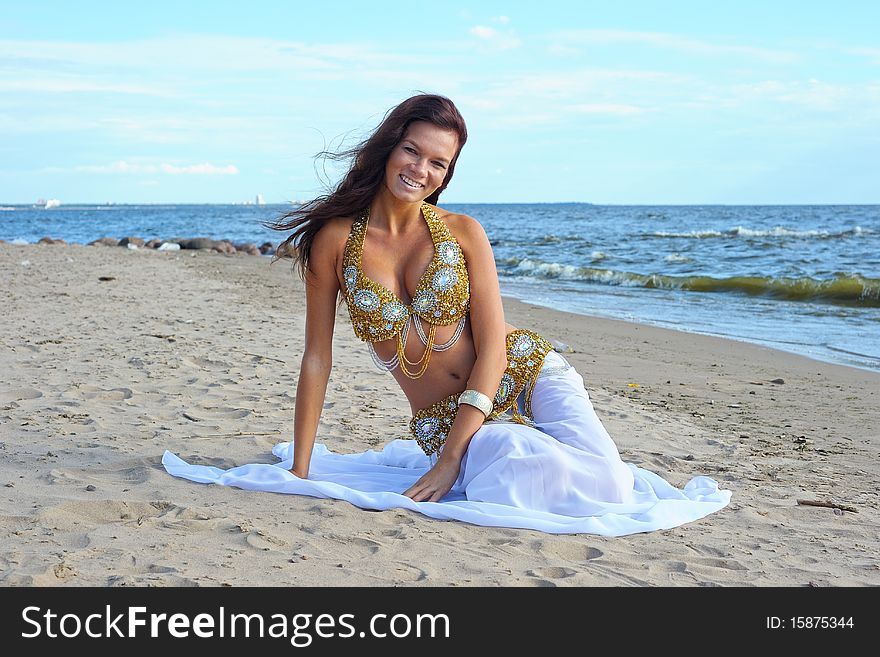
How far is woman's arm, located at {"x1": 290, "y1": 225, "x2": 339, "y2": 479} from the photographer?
4.03 m

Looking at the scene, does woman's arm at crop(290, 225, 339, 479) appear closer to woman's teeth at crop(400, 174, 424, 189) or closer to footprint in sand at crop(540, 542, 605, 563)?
woman's teeth at crop(400, 174, 424, 189)

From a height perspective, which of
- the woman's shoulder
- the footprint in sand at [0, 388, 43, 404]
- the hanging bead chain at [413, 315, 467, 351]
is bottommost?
the footprint in sand at [0, 388, 43, 404]

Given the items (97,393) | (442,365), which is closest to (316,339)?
(442,365)

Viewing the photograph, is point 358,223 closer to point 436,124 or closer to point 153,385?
point 436,124

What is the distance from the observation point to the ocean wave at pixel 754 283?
575 inches

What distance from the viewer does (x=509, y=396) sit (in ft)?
13.7

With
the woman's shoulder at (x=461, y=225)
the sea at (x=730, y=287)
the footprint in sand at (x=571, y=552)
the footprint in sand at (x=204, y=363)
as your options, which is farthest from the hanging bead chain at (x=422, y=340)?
the footprint in sand at (x=204, y=363)

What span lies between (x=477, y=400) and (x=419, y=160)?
1.02m

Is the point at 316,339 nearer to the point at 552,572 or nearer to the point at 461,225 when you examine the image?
the point at 461,225

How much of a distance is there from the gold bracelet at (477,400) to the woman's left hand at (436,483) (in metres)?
0.25

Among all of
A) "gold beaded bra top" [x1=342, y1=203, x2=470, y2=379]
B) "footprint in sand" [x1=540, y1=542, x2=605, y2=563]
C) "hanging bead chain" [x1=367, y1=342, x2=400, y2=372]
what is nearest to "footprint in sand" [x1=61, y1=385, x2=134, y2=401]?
"hanging bead chain" [x1=367, y1=342, x2=400, y2=372]

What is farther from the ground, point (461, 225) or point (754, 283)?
point (461, 225)

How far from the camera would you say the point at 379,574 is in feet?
9.94

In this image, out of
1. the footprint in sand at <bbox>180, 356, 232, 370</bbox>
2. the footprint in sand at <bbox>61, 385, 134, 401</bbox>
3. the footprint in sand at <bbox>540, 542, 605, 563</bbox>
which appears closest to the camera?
the footprint in sand at <bbox>540, 542, 605, 563</bbox>
